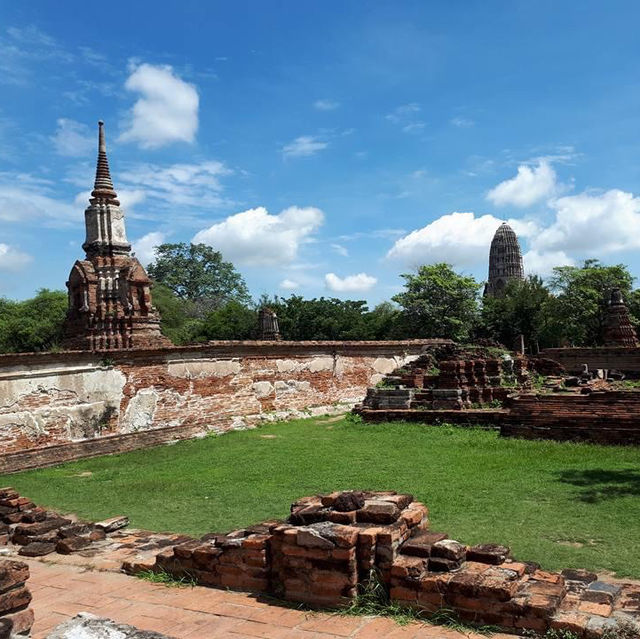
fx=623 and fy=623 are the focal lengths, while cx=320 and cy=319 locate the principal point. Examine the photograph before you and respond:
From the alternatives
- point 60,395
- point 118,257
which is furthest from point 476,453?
point 118,257

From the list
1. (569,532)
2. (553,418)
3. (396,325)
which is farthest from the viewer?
(396,325)

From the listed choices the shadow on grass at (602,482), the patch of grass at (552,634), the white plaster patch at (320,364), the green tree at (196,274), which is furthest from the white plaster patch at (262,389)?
the green tree at (196,274)

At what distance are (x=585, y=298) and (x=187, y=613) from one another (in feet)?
106

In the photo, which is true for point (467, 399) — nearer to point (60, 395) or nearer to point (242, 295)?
point (60, 395)

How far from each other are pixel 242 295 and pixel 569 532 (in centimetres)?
5546

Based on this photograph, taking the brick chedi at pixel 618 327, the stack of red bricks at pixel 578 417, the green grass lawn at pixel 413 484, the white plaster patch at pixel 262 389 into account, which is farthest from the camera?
the brick chedi at pixel 618 327

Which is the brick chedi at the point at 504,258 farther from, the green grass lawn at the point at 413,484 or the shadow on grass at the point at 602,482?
the shadow on grass at the point at 602,482

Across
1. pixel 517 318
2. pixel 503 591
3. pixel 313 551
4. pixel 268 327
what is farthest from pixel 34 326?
pixel 503 591

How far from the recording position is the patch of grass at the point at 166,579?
4590mm

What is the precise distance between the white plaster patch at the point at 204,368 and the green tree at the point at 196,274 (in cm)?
4422

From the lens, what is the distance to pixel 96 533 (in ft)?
19.5

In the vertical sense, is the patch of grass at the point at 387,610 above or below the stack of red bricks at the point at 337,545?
below

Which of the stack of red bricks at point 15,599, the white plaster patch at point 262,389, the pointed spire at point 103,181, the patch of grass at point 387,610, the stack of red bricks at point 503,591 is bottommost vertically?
the patch of grass at point 387,610

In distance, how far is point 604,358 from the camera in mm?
21094
